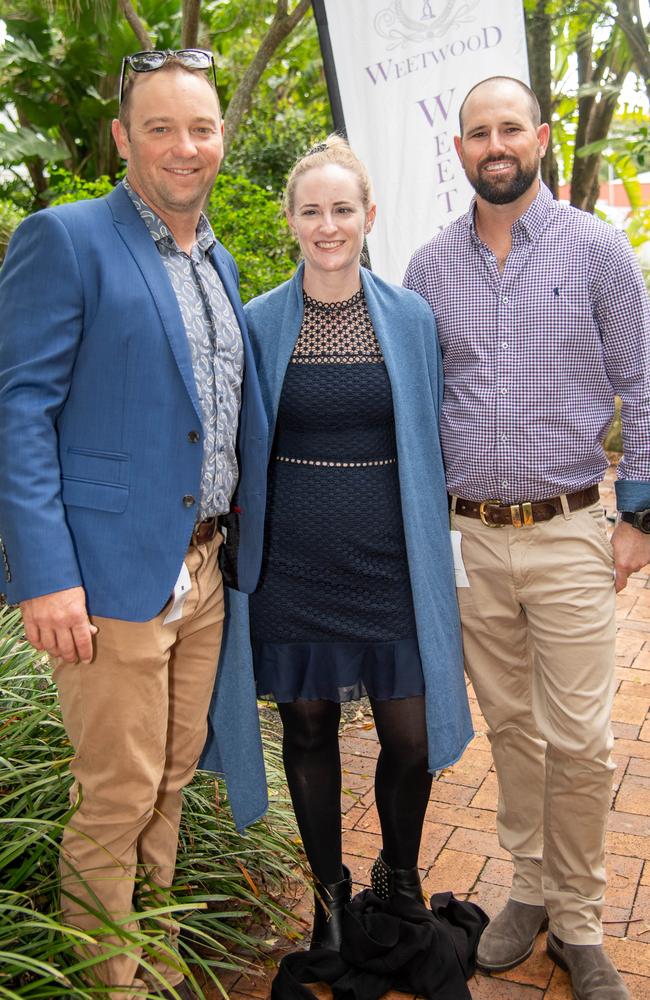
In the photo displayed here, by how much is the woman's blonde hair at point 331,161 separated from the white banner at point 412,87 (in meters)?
1.68

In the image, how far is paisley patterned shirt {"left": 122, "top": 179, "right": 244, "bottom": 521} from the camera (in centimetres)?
240

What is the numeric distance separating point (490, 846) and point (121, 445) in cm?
208

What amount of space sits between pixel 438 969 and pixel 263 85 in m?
12.5

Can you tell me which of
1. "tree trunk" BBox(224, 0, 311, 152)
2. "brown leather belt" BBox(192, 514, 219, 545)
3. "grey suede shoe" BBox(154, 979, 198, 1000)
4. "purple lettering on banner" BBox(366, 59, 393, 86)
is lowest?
"grey suede shoe" BBox(154, 979, 198, 1000)

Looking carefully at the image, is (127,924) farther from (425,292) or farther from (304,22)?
(304,22)

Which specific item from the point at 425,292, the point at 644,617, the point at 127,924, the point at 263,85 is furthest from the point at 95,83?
the point at 127,924

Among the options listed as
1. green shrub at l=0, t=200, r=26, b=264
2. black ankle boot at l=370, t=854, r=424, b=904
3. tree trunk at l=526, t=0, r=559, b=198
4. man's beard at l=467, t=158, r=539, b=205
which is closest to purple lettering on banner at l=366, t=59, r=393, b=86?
man's beard at l=467, t=158, r=539, b=205

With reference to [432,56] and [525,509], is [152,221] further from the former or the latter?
[432,56]

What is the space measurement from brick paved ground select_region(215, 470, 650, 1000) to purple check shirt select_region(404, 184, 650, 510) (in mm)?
1297

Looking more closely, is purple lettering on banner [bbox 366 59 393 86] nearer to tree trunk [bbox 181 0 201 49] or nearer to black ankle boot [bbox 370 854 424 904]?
tree trunk [bbox 181 0 201 49]

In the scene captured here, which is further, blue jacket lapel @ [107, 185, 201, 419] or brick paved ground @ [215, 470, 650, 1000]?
brick paved ground @ [215, 470, 650, 1000]

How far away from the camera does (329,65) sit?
14.8 feet

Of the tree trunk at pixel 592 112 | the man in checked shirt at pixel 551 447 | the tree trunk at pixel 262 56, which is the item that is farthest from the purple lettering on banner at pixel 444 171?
the tree trunk at pixel 592 112

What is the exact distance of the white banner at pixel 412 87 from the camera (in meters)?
4.32
